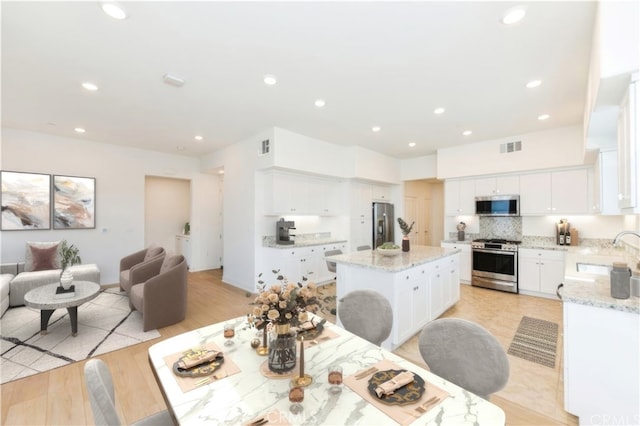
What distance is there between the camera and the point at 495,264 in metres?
5.24

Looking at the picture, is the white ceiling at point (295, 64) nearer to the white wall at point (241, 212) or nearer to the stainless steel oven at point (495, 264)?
the white wall at point (241, 212)

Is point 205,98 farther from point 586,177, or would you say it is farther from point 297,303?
point 586,177

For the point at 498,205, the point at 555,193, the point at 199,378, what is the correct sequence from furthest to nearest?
the point at 498,205, the point at 555,193, the point at 199,378

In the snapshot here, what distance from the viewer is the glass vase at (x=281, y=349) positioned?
130 cm

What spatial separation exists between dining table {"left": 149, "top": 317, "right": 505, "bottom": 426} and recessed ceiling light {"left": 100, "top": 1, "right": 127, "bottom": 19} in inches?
95.3

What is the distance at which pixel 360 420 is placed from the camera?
99 centimetres

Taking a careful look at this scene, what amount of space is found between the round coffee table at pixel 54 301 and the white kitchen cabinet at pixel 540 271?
269 inches

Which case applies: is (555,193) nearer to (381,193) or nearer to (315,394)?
(381,193)

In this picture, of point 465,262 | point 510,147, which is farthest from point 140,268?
point 510,147

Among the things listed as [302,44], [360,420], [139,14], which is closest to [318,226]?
[302,44]

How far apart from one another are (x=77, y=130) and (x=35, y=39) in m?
3.10

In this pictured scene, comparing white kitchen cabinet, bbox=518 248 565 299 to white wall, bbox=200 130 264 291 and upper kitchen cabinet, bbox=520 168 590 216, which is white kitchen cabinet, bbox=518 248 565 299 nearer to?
upper kitchen cabinet, bbox=520 168 590 216

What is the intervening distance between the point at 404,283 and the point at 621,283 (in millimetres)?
1619

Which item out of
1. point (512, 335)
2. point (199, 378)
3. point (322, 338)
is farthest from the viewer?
point (512, 335)
